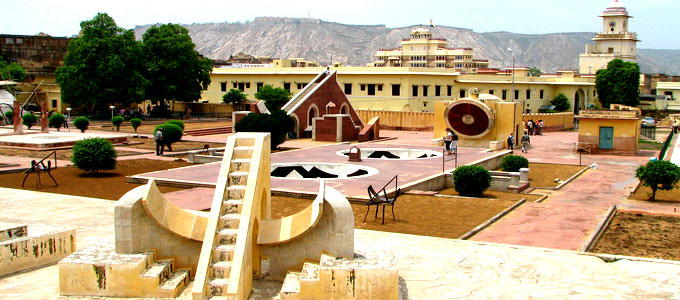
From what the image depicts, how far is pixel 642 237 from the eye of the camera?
1388 cm

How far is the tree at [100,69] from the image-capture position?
44.1 m

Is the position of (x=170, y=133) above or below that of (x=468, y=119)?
below

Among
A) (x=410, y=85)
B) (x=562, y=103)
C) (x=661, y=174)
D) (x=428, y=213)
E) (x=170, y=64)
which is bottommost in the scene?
(x=428, y=213)

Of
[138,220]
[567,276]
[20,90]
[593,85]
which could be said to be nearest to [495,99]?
[567,276]

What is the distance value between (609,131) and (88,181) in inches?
919

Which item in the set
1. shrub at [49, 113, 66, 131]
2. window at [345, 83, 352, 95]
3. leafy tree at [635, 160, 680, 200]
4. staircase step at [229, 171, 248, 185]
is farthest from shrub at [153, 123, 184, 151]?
window at [345, 83, 352, 95]

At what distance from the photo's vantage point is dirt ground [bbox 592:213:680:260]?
12.5 m

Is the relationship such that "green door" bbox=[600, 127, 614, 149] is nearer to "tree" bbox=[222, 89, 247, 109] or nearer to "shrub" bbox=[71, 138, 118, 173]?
"shrub" bbox=[71, 138, 118, 173]

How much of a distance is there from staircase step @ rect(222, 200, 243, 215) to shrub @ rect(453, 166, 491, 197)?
10.3 metres

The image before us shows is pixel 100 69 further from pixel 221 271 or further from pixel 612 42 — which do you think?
pixel 612 42

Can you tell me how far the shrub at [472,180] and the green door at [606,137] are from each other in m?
15.0

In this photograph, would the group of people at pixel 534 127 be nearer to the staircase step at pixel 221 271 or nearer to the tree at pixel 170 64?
the tree at pixel 170 64

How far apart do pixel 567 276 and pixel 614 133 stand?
23521 mm

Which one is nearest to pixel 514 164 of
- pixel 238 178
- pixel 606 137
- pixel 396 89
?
pixel 606 137
